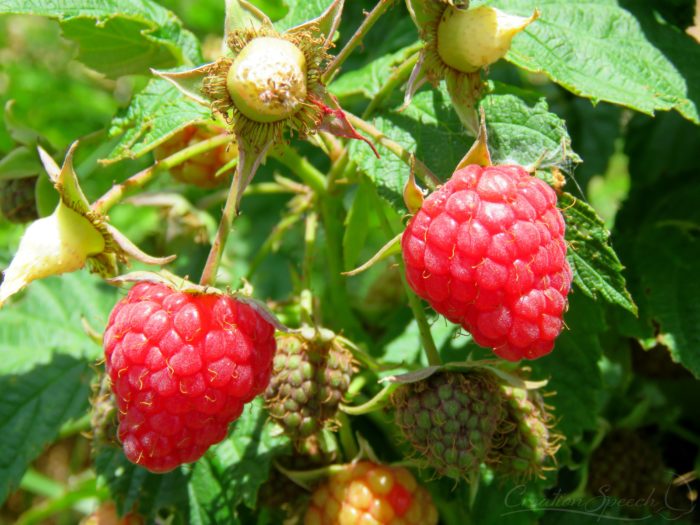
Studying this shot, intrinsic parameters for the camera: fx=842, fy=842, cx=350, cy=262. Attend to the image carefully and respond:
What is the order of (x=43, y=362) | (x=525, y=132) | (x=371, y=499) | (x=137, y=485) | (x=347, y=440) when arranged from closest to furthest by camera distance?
(x=525, y=132)
(x=371, y=499)
(x=347, y=440)
(x=137, y=485)
(x=43, y=362)

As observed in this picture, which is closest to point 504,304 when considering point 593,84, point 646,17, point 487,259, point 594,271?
point 487,259

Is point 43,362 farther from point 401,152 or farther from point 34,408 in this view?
point 401,152

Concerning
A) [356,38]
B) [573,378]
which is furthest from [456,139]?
[573,378]

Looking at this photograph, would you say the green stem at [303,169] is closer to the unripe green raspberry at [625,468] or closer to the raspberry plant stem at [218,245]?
the raspberry plant stem at [218,245]

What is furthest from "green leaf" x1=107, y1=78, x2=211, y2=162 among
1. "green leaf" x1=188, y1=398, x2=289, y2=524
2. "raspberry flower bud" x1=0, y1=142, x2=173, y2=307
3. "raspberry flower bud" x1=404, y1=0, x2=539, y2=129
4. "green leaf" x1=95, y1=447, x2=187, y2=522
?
"green leaf" x1=95, y1=447, x2=187, y2=522

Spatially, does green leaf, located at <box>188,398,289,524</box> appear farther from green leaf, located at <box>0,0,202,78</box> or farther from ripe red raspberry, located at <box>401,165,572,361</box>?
green leaf, located at <box>0,0,202,78</box>

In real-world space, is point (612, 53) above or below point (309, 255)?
above
